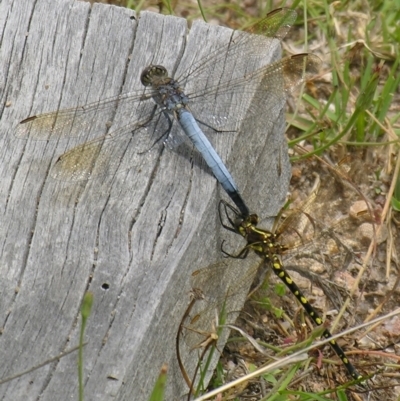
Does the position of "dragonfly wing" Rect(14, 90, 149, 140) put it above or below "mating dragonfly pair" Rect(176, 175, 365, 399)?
above

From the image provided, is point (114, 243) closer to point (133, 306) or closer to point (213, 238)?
point (133, 306)

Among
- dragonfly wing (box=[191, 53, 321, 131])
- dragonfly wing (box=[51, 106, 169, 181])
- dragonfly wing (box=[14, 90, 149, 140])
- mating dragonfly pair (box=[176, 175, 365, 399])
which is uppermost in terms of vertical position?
dragonfly wing (box=[191, 53, 321, 131])

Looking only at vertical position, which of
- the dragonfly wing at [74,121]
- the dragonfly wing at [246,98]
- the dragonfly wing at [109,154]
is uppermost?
the dragonfly wing at [246,98]

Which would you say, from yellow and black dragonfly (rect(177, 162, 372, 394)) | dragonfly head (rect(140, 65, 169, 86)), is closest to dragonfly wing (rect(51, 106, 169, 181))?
dragonfly head (rect(140, 65, 169, 86))

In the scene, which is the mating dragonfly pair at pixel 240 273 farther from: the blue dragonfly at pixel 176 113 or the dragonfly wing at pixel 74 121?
the dragonfly wing at pixel 74 121

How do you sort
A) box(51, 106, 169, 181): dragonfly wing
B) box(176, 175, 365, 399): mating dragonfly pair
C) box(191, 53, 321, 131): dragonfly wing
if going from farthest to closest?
box(191, 53, 321, 131): dragonfly wing → box(176, 175, 365, 399): mating dragonfly pair → box(51, 106, 169, 181): dragonfly wing

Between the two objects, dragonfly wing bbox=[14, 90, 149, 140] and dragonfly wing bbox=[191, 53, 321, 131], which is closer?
dragonfly wing bbox=[14, 90, 149, 140]

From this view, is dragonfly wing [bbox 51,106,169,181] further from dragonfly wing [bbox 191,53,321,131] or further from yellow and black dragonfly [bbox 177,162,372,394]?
yellow and black dragonfly [bbox 177,162,372,394]

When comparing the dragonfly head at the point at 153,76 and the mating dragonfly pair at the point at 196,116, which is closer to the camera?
the mating dragonfly pair at the point at 196,116

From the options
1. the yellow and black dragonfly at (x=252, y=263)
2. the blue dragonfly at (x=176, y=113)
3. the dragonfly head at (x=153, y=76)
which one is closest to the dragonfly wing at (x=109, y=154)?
the blue dragonfly at (x=176, y=113)
